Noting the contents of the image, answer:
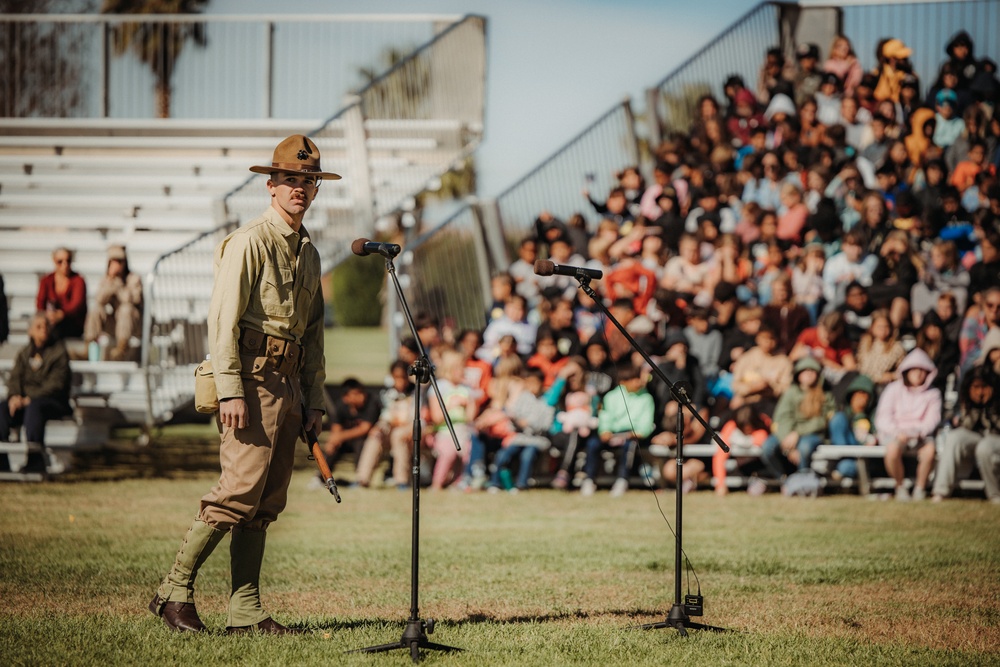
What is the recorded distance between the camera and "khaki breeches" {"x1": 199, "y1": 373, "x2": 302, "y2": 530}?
6438 millimetres

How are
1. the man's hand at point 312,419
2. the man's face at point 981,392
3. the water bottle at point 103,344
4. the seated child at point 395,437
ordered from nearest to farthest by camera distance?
the man's hand at point 312,419 < the man's face at point 981,392 < the seated child at point 395,437 < the water bottle at point 103,344

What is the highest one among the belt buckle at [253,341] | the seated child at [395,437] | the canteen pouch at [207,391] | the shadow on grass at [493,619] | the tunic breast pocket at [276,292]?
the tunic breast pocket at [276,292]

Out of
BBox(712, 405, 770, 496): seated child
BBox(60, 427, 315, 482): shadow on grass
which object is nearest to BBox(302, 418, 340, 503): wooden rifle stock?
BBox(712, 405, 770, 496): seated child

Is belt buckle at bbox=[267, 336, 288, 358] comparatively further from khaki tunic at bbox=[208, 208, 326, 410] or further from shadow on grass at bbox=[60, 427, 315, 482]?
shadow on grass at bbox=[60, 427, 315, 482]

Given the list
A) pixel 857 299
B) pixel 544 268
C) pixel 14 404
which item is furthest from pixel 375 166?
pixel 544 268

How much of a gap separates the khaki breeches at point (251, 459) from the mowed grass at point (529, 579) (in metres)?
0.61

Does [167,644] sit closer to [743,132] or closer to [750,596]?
[750,596]

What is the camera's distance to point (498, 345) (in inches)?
595

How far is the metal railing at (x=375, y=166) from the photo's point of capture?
14.9 metres

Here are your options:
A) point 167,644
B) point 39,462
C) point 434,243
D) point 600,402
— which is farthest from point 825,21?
point 167,644

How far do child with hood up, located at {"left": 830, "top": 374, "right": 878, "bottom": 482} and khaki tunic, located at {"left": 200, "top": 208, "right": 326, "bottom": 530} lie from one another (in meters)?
7.95

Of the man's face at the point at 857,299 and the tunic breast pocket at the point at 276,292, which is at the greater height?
the man's face at the point at 857,299

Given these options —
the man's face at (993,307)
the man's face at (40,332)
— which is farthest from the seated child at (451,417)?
the man's face at (993,307)

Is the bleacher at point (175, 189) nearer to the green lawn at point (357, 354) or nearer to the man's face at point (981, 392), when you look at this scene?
the man's face at point (981, 392)
